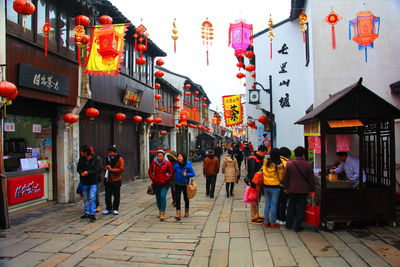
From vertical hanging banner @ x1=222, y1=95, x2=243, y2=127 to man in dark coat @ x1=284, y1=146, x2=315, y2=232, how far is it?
13.8 metres

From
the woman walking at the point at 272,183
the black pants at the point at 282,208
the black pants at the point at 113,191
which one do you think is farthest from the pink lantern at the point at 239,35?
the black pants at the point at 113,191

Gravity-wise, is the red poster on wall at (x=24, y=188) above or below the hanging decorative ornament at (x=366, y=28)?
below

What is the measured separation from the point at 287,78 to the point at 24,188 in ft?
38.2

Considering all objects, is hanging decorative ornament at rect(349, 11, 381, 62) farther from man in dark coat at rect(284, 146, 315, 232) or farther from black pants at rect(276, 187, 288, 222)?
black pants at rect(276, 187, 288, 222)

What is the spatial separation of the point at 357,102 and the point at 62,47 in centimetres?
870

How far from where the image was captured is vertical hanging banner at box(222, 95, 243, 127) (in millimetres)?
20828

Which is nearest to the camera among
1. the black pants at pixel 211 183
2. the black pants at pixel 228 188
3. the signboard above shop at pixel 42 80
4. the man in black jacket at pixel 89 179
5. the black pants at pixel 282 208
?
the black pants at pixel 282 208

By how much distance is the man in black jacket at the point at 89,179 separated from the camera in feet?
27.2

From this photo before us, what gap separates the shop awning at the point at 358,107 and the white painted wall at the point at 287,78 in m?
6.86

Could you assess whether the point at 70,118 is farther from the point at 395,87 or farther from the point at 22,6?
the point at 395,87

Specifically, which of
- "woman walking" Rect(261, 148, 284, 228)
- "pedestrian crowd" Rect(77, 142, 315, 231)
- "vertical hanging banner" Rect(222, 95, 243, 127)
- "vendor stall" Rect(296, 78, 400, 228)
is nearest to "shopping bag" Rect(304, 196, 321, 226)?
"vendor stall" Rect(296, 78, 400, 228)

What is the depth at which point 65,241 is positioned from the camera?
21.8 feet

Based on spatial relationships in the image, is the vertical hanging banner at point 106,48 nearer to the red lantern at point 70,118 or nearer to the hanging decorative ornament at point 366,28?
the red lantern at point 70,118

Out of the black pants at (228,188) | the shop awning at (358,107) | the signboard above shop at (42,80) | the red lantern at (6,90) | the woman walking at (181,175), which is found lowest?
the black pants at (228,188)
